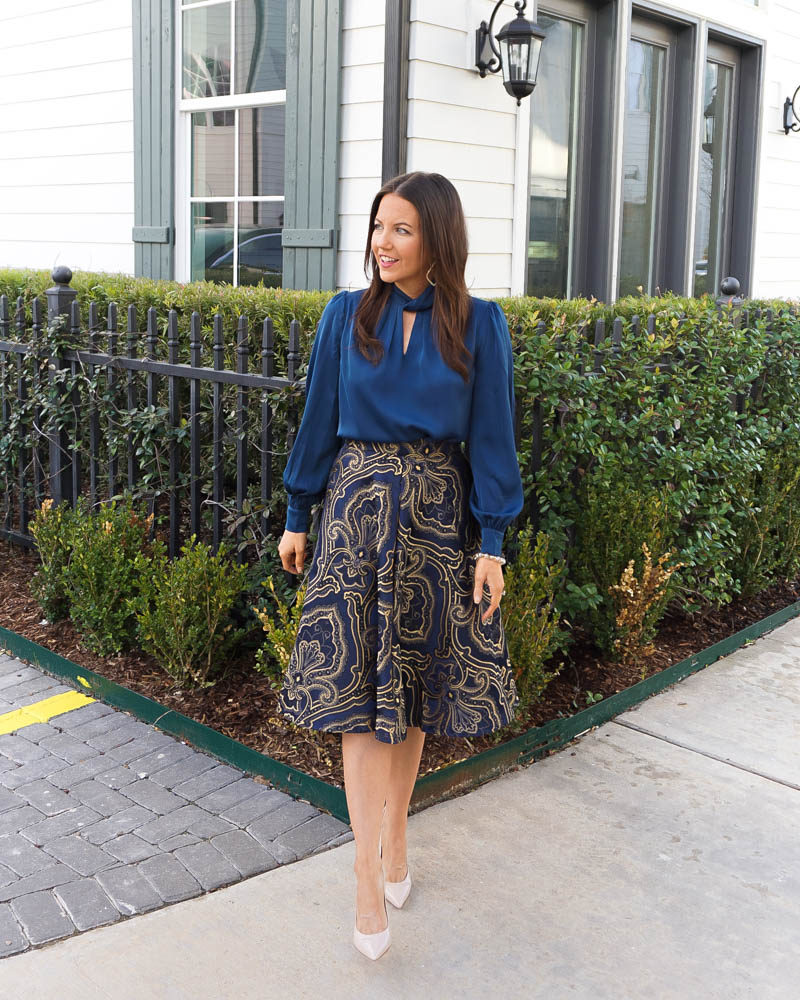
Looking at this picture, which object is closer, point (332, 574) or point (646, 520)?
point (332, 574)

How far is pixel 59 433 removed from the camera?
16.8 feet

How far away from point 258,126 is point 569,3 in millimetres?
2230

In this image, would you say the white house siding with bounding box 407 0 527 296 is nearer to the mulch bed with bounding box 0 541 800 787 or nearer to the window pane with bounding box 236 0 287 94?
the window pane with bounding box 236 0 287 94

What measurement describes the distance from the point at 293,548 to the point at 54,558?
207 centimetres

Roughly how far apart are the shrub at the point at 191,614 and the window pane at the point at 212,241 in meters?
3.23

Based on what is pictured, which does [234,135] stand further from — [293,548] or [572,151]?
[293,548]

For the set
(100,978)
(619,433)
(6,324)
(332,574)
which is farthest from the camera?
(6,324)

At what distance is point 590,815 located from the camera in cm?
338

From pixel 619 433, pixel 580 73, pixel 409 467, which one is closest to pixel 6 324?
pixel 619 433

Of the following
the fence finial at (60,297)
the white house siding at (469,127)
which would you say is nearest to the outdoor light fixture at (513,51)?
the white house siding at (469,127)

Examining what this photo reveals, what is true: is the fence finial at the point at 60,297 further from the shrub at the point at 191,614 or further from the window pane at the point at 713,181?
the window pane at the point at 713,181

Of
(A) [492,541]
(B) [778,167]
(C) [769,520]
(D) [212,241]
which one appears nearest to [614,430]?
(C) [769,520]

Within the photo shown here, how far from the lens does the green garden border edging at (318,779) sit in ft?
11.2

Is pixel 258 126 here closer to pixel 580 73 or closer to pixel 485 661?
pixel 580 73
